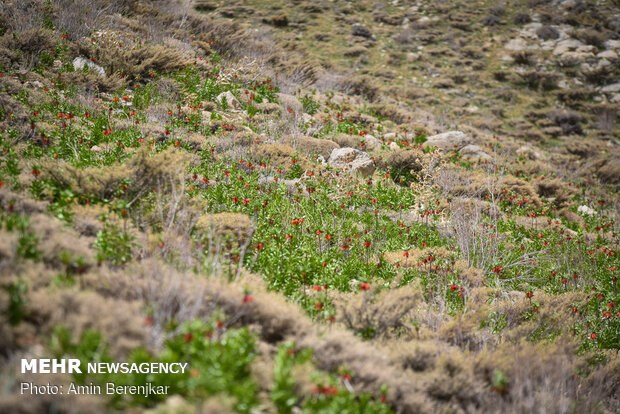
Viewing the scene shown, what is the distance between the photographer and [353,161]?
322 inches

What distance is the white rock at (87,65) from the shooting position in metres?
8.04

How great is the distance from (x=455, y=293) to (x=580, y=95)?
20.5 m

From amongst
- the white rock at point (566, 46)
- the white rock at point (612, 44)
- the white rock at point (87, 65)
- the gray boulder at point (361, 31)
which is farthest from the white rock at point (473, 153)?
the white rock at point (612, 44)

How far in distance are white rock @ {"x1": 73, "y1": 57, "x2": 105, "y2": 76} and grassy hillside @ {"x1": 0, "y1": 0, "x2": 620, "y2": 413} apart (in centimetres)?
9

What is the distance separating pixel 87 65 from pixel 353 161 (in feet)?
23.0

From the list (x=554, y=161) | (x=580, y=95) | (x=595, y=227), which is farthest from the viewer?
(x=580, y=95)

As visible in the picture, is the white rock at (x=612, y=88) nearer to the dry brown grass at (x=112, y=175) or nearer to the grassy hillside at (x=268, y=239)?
the grassy hillside at (x=268, y=239)

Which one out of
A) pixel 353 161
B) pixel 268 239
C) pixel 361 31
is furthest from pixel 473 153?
pixel 361 31

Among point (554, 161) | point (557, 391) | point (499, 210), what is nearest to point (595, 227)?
point (499, 210)

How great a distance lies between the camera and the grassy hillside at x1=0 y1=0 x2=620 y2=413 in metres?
2.20

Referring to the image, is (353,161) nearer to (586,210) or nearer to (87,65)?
(87,65)

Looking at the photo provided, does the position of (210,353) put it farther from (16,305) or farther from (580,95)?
(580,95)

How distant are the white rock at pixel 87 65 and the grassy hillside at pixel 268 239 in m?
0.09

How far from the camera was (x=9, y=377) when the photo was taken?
1.76 metres
